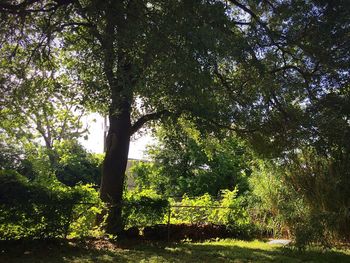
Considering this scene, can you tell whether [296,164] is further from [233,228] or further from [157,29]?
[157,29]

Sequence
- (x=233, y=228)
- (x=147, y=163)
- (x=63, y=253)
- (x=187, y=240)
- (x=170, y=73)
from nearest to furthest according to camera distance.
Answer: (x=170, y=73) < (x=63, y=253) < (x=187, y=240) < (x=233, y=228) < (x=147, y=163)

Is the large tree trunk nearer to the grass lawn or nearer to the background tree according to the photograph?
the grass lawn

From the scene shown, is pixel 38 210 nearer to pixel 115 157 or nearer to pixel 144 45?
pixel 115 157

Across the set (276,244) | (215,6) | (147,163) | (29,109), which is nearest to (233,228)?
(276,244)

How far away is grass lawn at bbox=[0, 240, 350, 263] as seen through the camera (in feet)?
26.6

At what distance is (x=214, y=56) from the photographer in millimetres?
6715

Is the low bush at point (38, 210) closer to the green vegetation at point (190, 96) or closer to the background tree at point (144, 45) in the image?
the green vegetation at point (190, 96)

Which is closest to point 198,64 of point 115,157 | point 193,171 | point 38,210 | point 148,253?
point 148,253

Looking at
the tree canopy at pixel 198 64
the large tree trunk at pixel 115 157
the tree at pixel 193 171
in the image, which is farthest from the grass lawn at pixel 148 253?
the tree at pixel 193 171

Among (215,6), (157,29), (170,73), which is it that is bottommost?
(170,73)

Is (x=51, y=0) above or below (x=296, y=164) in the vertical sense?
above

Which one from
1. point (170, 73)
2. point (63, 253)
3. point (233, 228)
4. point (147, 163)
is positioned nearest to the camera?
point (170, 73)

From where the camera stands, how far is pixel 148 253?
29.8 ft

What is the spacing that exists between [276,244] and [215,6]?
23.6 ft
